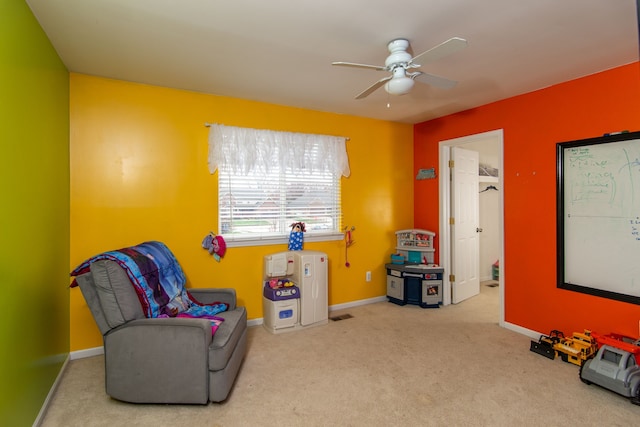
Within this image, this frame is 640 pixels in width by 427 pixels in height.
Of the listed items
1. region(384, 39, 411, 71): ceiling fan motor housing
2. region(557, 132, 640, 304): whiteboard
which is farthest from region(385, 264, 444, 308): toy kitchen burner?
region(384, 39, 411, 71): ceiling fan motor housing

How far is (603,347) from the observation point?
8.12 feet

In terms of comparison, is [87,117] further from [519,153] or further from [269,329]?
[519,153]

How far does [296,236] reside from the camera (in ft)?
12.5

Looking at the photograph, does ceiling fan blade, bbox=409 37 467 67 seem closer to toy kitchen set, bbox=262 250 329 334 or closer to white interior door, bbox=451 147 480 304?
toy kitchen set, bbox=262 250 329 334

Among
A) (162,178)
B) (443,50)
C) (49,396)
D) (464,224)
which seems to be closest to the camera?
(443,50)

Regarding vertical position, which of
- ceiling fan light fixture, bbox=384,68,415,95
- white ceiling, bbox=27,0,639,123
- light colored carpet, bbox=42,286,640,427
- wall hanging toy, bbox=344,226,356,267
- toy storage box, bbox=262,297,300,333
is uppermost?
white ceiling, bbox=27,0,639,123

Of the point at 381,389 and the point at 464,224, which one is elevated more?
the point at 464,224

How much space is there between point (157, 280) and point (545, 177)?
3695mm

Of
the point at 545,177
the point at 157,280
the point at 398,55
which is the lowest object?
the point at 157,280

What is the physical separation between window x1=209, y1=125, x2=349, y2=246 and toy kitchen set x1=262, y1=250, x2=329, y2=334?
1.15ft

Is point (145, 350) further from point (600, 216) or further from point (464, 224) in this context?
point (464, 224)

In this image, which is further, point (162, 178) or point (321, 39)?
point (162, 178)

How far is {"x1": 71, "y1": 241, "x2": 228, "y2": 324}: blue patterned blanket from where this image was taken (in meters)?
2.25

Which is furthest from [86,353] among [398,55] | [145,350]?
[398,55]
